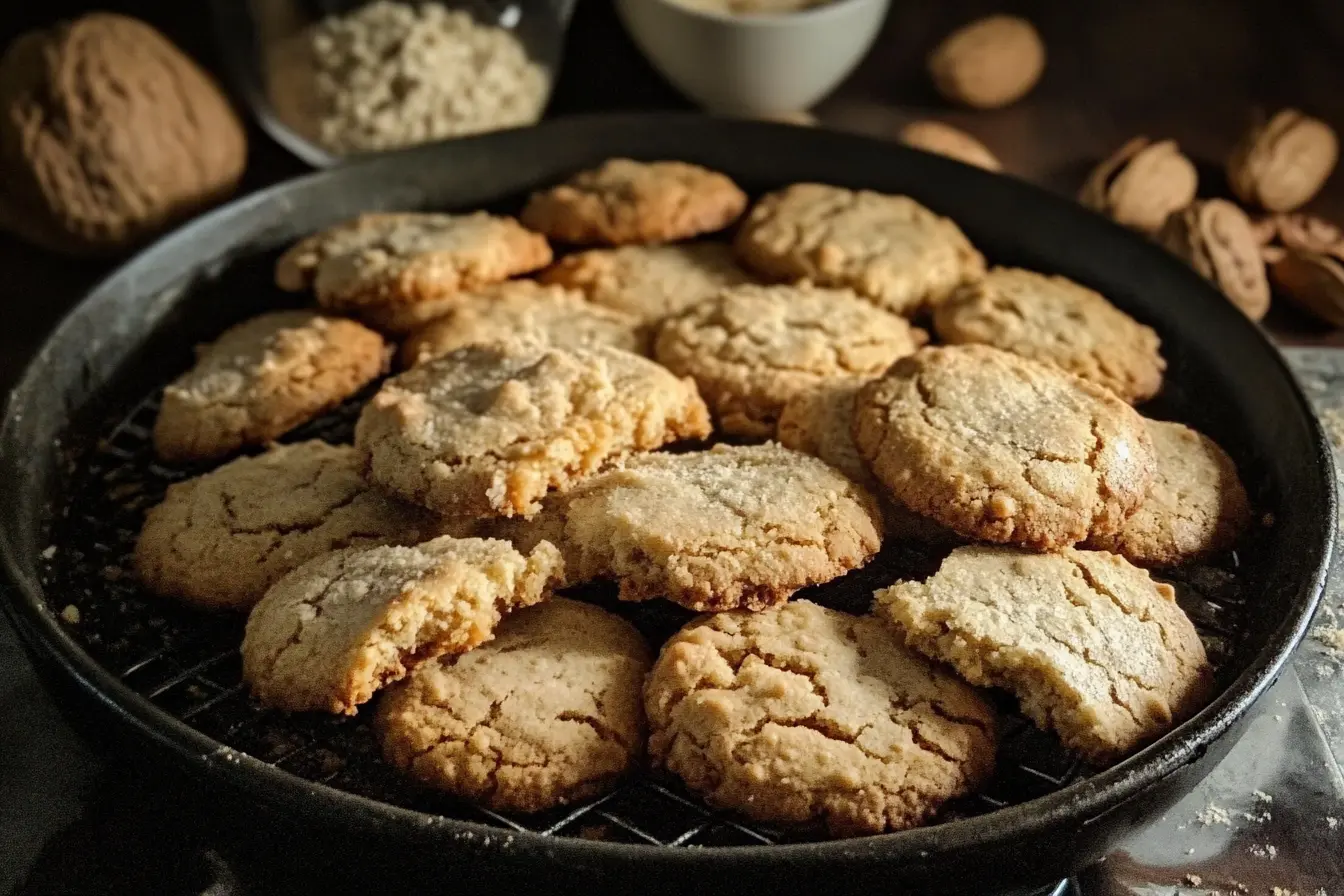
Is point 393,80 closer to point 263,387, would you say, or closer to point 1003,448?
point 263,387

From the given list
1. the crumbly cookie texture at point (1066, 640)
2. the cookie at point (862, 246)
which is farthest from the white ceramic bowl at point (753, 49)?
the crumbly cookie texture at point (1066, 640)

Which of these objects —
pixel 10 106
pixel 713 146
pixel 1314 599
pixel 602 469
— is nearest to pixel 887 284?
pixel 713 146

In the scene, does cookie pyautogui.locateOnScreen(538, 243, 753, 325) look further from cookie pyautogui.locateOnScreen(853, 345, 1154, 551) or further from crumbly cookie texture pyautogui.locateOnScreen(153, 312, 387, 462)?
cookie pyautogui.locateOnScreen(853, 345, 1154, 551)

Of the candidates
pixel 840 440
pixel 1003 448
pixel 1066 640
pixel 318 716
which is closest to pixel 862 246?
pixel 840 440

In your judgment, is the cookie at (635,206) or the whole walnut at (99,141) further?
the whole walnut at (99,141)

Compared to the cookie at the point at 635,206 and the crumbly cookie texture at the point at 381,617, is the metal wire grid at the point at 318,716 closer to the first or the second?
the crumbly cookie texture at the point at 381,617

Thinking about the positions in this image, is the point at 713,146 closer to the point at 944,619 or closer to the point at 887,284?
the point at 887,284
